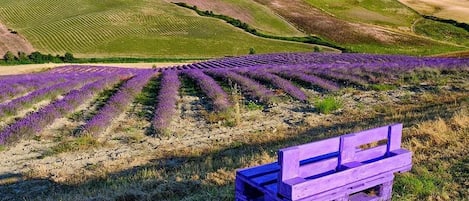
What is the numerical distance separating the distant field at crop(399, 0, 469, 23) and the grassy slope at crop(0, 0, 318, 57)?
33.8 meters

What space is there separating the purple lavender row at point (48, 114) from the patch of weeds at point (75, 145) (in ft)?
5.16

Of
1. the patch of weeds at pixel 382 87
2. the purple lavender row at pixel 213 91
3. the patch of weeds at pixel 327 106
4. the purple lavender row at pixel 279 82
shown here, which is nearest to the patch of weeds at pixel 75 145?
the purple lavender row at pixel 213 91

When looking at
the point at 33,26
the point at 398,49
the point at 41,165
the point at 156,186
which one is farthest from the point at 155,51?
the point at 156,186

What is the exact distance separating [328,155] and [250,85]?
14984 mm

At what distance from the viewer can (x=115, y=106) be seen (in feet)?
64.5

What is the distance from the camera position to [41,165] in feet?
45.1

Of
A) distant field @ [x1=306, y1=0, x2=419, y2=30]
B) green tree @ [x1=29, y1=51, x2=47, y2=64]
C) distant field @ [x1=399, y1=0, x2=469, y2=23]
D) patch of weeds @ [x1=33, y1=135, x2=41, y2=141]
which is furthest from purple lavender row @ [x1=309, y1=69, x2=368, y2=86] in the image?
distant field @ [x1=399, y1=0, x2=469, y2=23]

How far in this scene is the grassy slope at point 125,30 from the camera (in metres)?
62.9

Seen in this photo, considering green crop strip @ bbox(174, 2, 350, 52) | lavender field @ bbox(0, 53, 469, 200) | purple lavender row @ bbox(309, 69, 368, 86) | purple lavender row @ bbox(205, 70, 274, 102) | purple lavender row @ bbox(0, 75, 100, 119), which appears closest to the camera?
lavender field @ bbox(0, 53, 469, 200)

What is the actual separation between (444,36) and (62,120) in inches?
2706

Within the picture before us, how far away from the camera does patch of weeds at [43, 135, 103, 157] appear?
15.0 meters

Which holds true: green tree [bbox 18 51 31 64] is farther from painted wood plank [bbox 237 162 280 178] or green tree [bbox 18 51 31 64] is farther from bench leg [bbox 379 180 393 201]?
bench leg [bbox 379 180 393 201]

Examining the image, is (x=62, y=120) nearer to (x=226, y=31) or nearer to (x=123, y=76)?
(x=123, y=76)

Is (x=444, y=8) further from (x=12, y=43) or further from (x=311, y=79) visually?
(x=311, y=79)
